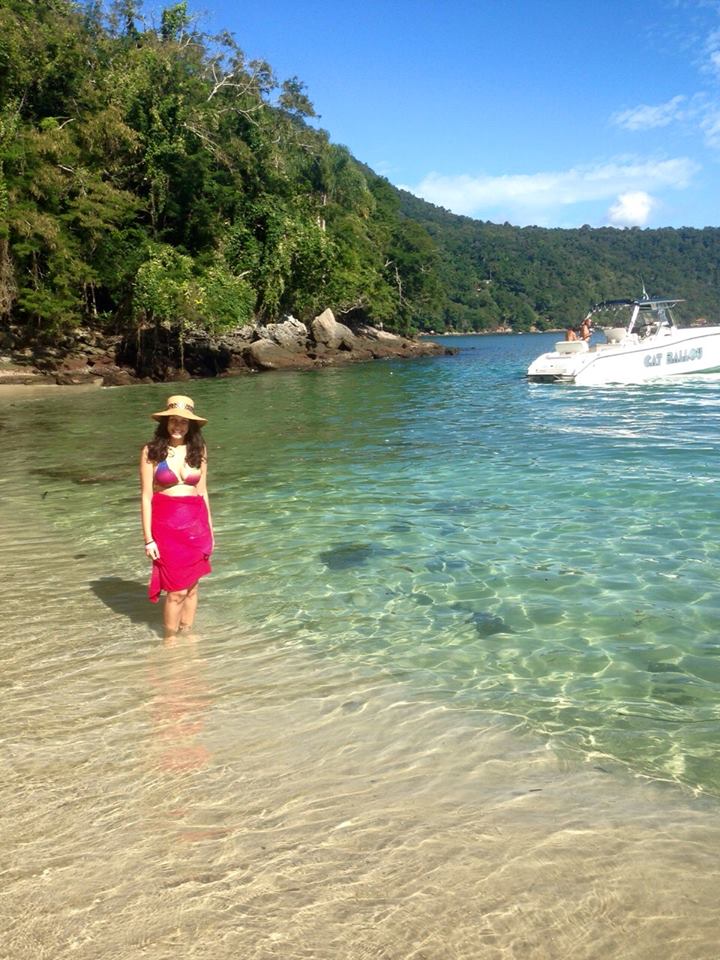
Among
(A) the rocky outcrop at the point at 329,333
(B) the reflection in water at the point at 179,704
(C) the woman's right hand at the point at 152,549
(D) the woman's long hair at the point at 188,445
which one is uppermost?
(A) the rocky outcrop at the point at 329,333

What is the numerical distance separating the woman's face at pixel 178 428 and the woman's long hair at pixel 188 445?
24mm

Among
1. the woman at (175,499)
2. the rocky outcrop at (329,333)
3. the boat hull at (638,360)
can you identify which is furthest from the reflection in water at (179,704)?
the rocky outcrop at (329,333)

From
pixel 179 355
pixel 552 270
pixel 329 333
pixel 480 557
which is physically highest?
pixel 552 270

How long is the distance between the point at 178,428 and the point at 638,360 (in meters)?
23.3

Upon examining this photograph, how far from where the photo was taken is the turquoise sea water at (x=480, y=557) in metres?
4.61

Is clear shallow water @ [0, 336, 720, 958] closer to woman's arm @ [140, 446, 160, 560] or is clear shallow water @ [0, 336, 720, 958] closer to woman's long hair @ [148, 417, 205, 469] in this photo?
woman's arm @ [140, 446, 160, 560]

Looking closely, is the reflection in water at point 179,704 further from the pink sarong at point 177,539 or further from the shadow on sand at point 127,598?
the shadow on sand at point 127,598

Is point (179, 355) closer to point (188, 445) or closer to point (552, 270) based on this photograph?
point (188, 445)

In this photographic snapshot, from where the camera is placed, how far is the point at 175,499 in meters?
5.12

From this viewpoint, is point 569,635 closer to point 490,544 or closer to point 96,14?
point 490,544

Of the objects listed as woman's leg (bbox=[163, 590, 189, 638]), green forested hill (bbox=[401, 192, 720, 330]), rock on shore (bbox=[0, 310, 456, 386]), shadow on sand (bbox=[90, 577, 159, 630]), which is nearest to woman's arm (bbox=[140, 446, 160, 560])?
woman's leg (bbox=[163, 590, 189, 638])

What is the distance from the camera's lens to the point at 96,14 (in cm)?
4341

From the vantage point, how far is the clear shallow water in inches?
112

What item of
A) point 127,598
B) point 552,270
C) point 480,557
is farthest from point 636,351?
point 552,270
